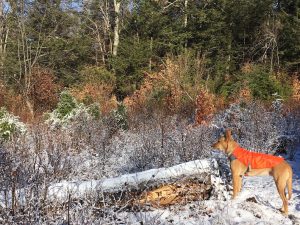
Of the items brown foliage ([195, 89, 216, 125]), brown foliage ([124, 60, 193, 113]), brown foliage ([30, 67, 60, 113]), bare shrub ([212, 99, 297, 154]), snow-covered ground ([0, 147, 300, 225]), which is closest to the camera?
snow-covered ground ([0, 147, 300, 225])

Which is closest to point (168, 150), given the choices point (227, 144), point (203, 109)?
point (227, 144)

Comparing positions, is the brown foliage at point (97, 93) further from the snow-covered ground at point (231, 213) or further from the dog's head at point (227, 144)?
the snow-covered ground at point (231, 213)

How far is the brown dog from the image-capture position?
4.61m

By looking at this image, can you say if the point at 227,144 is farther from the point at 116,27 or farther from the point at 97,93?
the point at 116,27

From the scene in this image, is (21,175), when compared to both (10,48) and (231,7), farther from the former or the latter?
(10,48)

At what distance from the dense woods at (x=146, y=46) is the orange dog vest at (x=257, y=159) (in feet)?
44.6

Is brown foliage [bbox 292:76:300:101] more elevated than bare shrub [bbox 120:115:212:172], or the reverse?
brown foliage [bbox 292:76:300:101]

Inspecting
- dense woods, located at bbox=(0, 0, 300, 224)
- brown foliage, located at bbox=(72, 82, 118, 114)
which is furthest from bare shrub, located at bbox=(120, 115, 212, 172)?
brown foliage, located at bbox=(72, 82, 118, 114)

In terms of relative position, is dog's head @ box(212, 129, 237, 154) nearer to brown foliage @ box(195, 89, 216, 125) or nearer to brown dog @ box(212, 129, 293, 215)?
brown dog @ box(212, 129, 293, 215)

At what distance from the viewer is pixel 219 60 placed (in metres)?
23.5

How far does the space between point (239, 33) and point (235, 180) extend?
2083cm

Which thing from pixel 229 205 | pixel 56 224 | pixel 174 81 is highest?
pixel 174 81

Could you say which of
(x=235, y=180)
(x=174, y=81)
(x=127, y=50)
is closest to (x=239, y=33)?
(x=127, y=50)

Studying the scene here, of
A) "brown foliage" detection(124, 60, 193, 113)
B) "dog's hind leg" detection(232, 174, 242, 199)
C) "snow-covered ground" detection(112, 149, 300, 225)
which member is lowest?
"snow-covered ground" detection(112, 149, 300, 225)
